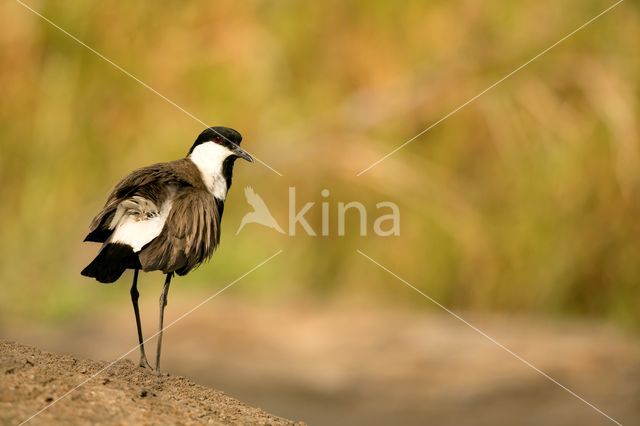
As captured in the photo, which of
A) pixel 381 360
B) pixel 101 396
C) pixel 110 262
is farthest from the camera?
pixel 381 360

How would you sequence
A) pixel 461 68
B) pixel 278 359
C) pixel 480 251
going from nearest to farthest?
pixel 278 359 → pixel 480 251 → pixel 461 68

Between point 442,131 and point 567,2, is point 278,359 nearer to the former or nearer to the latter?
point 442,131

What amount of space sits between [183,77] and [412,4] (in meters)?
1.74

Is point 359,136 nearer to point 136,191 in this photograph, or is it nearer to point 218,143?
point 218,143

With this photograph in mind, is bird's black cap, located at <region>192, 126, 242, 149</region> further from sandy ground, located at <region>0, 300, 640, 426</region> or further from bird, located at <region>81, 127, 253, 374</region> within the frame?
sandy ground, located at <region>0, 300, 640, 426</region>

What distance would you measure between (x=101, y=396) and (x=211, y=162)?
1.13 m

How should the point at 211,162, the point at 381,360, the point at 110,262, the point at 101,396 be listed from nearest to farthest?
the point at 101,396, the point at 110,262, the point at 211,162, the point at 381,360

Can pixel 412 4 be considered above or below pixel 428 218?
above

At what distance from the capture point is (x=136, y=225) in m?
2.95

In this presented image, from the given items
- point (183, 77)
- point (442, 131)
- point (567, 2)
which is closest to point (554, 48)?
point (567, 2)

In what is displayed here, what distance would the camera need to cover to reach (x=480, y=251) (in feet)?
22.7

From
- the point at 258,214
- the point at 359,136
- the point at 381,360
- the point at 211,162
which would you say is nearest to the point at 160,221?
the point at 211,162

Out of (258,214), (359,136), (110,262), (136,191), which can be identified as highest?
(359,136)

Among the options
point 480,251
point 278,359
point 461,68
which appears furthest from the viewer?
point 461,68
